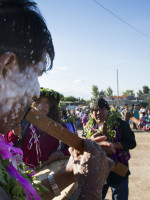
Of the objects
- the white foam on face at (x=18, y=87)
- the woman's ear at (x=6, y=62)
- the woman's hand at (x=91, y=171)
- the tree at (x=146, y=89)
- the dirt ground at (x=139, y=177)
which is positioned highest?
the tree at (x=146, y=89)

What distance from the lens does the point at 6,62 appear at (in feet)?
2.52

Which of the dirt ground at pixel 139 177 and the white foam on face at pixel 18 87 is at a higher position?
the white foam on face at pixel 18 87

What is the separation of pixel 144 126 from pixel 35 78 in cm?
1489

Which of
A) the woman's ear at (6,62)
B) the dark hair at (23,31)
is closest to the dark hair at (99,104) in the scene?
the dark hair at (23,31)

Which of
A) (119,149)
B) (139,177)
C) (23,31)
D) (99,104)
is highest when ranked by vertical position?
(23,31)

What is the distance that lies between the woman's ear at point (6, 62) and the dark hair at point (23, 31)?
1 centimetres

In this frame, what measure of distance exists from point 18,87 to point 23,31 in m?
0.21

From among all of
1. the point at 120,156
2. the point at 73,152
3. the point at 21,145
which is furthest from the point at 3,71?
the point at 120,156

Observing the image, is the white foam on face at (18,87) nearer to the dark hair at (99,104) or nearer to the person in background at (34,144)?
the person in background at (34,144)

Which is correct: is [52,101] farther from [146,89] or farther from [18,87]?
[146,89]

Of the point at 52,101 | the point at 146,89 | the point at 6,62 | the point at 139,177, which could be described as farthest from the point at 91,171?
the point at 146,89

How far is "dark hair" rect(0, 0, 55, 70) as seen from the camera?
780 mm

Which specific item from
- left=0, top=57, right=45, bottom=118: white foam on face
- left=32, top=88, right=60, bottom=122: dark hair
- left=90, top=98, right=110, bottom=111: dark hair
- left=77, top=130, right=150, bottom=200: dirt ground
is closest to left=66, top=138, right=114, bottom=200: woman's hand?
left=0, top=57, right=45, bottom=118: white foam on face

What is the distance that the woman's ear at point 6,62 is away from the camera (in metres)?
0.76
